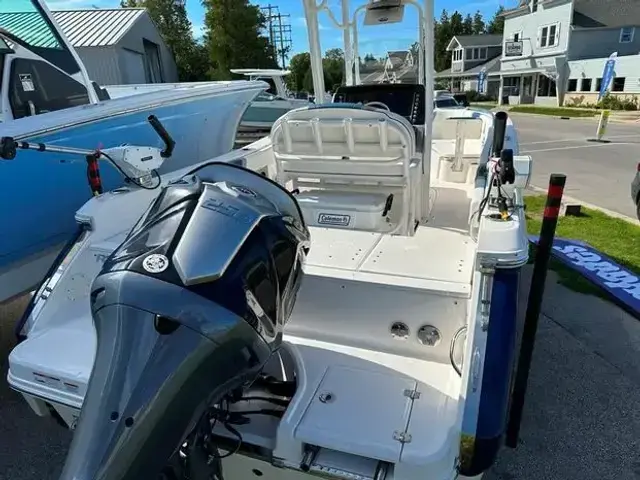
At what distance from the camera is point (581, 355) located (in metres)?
3.22

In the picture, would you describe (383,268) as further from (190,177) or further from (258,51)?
(258,51)

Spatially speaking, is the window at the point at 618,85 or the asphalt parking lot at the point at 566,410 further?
the window at the point at 618,85

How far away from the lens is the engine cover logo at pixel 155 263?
4.60ft

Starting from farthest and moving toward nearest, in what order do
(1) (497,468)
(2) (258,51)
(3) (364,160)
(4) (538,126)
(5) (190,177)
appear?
(2) (258,51), (4) (538,126), (3) (364,160), (1) (497,468), (5) (190,177)

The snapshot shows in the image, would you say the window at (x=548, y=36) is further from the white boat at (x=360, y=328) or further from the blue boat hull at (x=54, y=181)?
the blue boat hull at (x=54, y=181)

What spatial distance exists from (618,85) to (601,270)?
88.8 ft

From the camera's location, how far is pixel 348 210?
10.7ft

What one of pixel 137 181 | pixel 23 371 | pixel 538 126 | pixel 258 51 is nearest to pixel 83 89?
pixel 137 181

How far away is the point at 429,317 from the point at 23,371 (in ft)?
5.73

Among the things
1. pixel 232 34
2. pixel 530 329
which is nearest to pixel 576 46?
pixel 232 34

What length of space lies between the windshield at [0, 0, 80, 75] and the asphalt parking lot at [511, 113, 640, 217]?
6.93 m

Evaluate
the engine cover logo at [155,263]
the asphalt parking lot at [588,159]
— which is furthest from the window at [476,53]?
the engine cover logo at [155,263]

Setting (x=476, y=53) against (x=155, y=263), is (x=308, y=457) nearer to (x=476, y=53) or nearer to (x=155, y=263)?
(x=155, y=263)

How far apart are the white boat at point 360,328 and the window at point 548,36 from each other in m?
33.0
